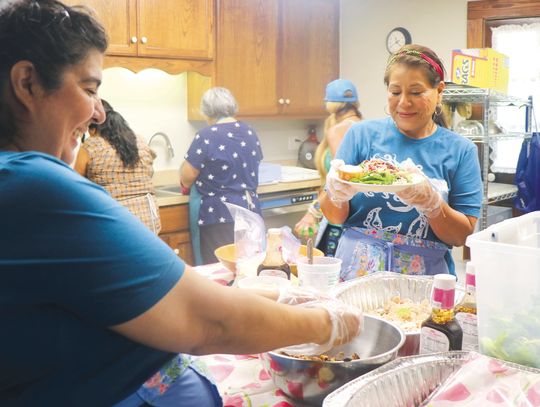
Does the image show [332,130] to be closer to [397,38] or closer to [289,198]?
[289,198]

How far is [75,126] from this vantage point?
911mm

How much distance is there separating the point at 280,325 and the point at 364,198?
108 cm

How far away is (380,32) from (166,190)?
2.15 meters

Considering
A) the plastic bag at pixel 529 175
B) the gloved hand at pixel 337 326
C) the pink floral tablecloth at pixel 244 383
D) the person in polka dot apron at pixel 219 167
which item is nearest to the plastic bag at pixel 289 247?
the pink floral tablecloth at pixel 244 383

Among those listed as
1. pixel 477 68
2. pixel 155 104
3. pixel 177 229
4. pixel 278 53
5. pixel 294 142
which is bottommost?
pixel 177 229

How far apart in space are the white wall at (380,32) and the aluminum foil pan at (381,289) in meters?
3.26

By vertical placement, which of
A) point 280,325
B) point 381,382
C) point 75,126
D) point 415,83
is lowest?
point 381,382

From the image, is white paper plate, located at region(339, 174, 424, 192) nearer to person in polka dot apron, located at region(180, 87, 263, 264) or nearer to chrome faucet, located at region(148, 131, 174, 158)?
person in polka dot apron, located at region(180, 87, 263, 264)

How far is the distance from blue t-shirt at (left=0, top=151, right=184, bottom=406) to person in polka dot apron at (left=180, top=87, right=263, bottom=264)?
9.00 feet

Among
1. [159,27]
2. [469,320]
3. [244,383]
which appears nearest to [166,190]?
[159,27]

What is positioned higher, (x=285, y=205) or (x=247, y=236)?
(x=247, y=236)

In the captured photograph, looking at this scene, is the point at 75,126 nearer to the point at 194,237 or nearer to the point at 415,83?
the point at 415,83

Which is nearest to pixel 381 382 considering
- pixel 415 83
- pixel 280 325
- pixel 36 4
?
pixel 280 325

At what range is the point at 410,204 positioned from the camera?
1755 millimetres
